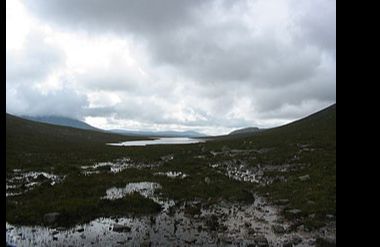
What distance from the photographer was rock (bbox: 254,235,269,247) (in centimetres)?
1435

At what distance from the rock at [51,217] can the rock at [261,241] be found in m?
9.42

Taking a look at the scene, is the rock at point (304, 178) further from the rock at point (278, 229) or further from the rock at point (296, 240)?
the rock at point (296, 240)

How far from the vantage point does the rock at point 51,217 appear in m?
17.7

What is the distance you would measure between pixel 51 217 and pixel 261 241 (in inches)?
394

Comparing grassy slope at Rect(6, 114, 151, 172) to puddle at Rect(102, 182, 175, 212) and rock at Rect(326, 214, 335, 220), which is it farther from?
rock at Rect(326, 214, 335, 220)

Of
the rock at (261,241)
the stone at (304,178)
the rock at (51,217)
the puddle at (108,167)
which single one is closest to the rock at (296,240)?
the rock at (261,241)

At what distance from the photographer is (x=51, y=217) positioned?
18.1 meters

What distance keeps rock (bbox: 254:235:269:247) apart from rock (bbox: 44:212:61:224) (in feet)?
30.9

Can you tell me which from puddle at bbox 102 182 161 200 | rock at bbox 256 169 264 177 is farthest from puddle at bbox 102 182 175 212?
rock at bbox 256 169 264 177

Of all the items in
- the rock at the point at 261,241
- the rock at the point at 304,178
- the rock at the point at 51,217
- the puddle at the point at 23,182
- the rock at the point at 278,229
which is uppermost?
the rock at the point at 304,178
